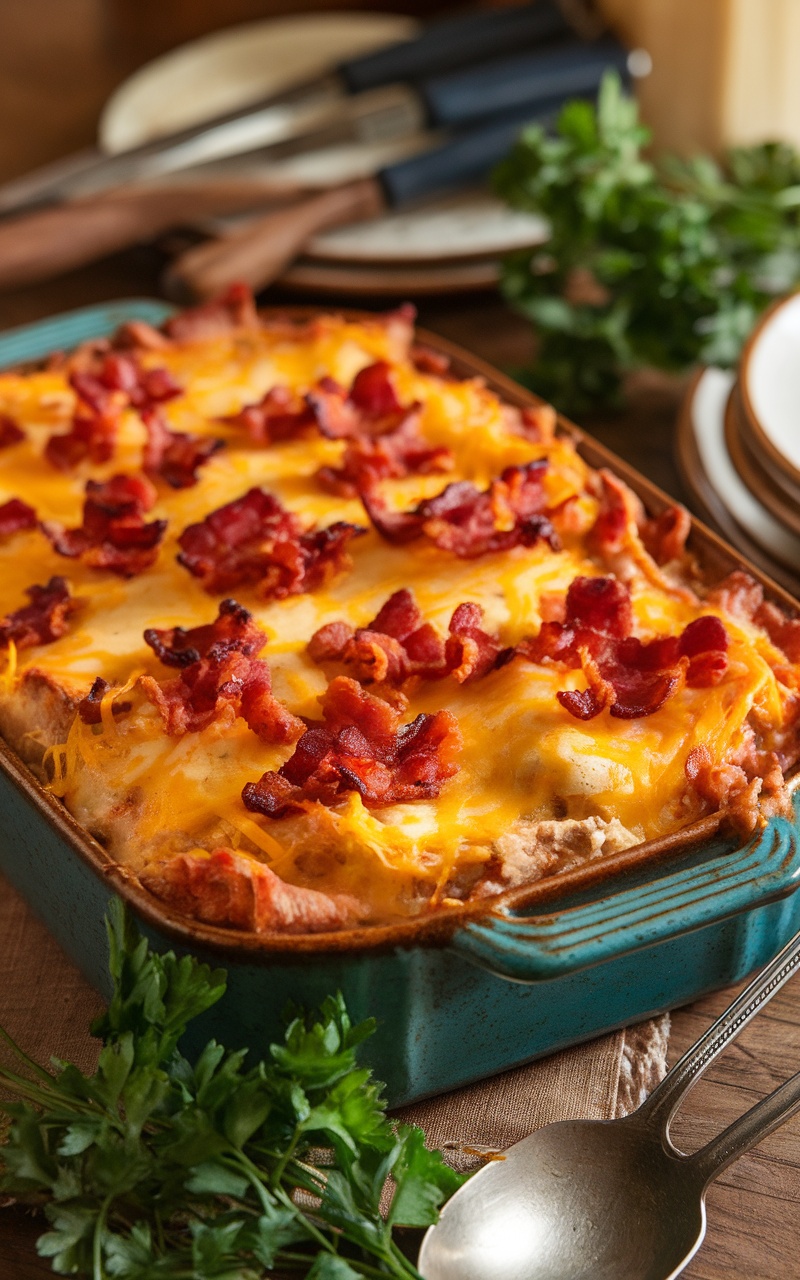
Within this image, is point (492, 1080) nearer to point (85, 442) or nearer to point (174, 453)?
point (174, 453)

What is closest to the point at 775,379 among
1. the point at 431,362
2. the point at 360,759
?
the point at 431,362

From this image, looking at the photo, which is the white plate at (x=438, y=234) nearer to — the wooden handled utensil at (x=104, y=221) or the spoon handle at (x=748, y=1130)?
the wooden handled utensil at (x=104, y=221)

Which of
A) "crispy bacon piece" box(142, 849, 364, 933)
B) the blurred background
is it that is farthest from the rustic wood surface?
"crispy bacon piece" box(142, 849, 364, 933)

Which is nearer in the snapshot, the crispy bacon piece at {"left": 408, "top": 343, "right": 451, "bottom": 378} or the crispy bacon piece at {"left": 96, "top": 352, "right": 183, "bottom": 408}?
the crispy bacon piece at {"left": 96, "top": 352, "right": 183, "bottom": 408}

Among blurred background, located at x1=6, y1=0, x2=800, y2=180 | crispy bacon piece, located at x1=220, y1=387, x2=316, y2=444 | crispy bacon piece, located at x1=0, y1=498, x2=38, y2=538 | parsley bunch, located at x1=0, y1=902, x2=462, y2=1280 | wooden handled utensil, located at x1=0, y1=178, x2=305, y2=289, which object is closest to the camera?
parsley bunch, located at x1=0, y1=902, x2=462, y2=1280

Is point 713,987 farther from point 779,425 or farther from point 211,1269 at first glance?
point 779,425

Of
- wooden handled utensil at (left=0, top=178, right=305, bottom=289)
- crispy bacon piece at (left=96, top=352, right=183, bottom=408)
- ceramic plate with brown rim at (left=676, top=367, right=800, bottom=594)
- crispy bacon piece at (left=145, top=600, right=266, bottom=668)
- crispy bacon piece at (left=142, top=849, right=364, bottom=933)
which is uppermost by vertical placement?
wooden handled utensil at (left=0, top=178, right=305, bottom=289)

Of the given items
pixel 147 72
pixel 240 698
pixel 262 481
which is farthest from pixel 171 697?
pixel 147 72

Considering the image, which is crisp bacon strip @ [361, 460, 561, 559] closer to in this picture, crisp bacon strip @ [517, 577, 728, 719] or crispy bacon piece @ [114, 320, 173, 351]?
crisp bacon strip @ [517, 577, 728, 719]
